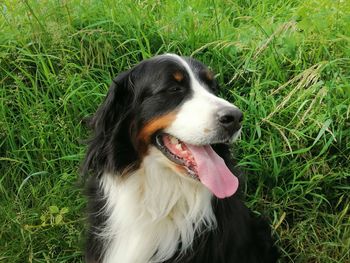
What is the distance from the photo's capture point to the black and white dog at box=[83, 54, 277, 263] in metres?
2.65

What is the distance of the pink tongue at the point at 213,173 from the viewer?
101 inches

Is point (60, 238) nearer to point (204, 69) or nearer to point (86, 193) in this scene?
point (86, 193)

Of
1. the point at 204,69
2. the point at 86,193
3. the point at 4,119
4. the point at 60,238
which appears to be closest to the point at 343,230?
the point at 204,69

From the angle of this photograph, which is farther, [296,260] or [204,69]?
[296,260]

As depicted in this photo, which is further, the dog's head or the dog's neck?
the dog's neck

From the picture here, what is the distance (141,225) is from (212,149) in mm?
529

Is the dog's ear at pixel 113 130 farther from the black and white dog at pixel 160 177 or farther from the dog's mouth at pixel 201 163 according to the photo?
the dog's mouth at pixel 201 163

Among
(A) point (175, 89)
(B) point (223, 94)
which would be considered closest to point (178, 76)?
(A) point (175, 89)

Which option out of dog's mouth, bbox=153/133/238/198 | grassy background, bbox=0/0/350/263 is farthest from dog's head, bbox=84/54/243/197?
grassy background, bbox=0/0/350/263

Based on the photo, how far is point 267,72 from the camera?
149 inches

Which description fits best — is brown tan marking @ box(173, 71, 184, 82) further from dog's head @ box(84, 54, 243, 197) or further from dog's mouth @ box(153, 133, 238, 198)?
dog's mouth @ box(153, 133, 238, 198)

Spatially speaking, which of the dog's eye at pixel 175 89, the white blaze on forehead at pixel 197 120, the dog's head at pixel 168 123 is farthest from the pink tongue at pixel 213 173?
the dog's eye at pixel 175 89

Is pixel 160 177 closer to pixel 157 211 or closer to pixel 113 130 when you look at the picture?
pixel 157 211

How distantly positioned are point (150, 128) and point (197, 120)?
258 millimetres
